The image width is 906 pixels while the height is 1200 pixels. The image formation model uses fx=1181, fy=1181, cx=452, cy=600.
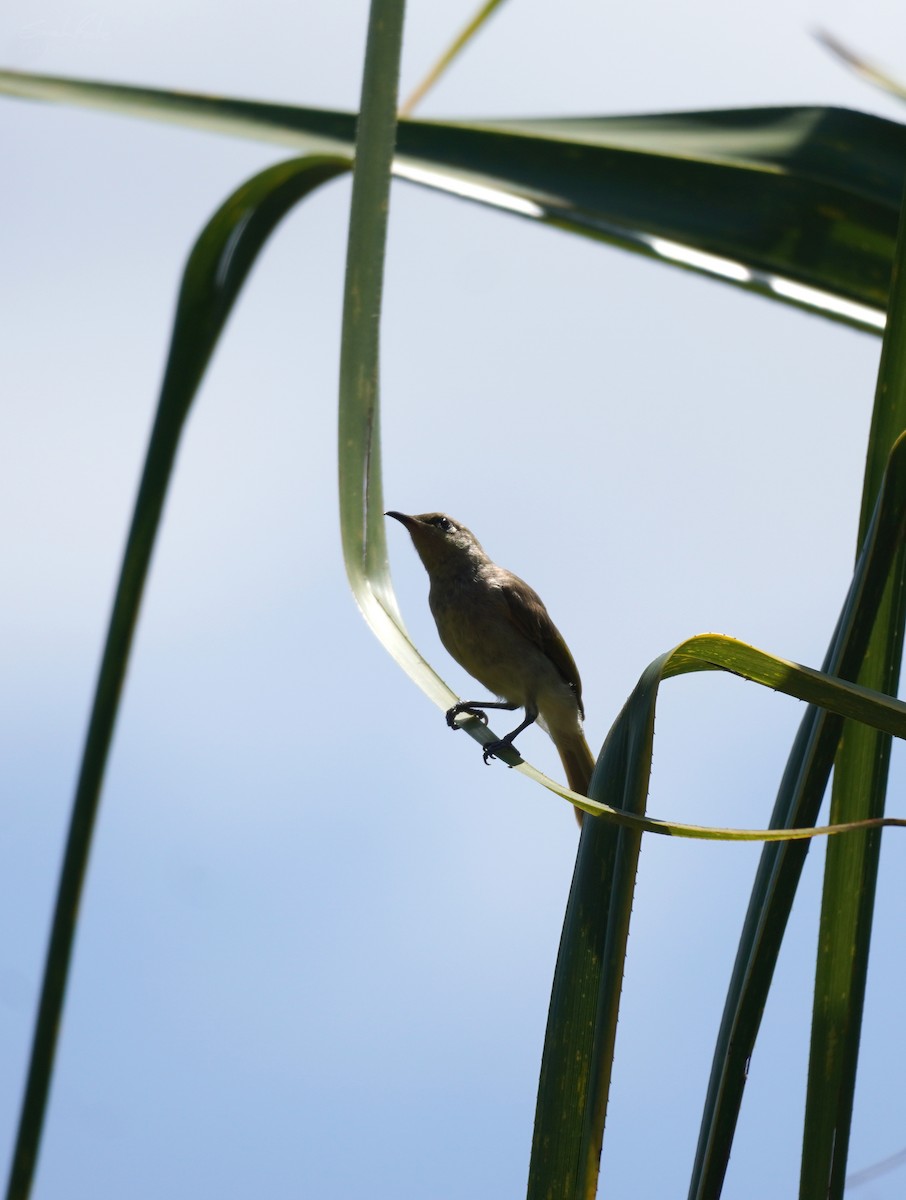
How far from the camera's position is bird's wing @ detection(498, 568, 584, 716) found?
14.8 ft

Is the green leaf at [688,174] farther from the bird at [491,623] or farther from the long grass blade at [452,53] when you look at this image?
the bird at [491,623]

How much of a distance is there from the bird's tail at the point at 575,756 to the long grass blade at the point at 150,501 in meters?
3.75

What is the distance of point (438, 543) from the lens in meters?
4.58

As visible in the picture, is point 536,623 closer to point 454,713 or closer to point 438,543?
point 438,543

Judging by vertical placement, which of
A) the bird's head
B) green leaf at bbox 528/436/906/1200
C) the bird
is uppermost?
the bird's head

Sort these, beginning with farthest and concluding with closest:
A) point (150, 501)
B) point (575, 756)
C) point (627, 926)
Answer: point (575, 756)
point (150, 501)
point (627, 926)

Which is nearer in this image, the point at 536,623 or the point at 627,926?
the point at 627,926

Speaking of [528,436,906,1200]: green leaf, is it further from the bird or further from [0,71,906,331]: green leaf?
the bird

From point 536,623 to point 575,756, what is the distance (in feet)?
2.73

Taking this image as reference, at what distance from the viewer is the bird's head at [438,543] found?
456 centimetres

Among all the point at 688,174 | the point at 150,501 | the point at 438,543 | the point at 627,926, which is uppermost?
the point at 438,543

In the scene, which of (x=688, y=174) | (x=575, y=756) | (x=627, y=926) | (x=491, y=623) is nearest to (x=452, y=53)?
(x=688, y=174)

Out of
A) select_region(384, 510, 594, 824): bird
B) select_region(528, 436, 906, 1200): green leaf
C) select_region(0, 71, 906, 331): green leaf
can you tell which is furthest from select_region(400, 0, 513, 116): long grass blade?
select_region(384, 510, 594, 824): bird

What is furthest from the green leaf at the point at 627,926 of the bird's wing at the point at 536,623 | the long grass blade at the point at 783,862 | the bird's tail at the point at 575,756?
the bird's tail at the point at 575,756
